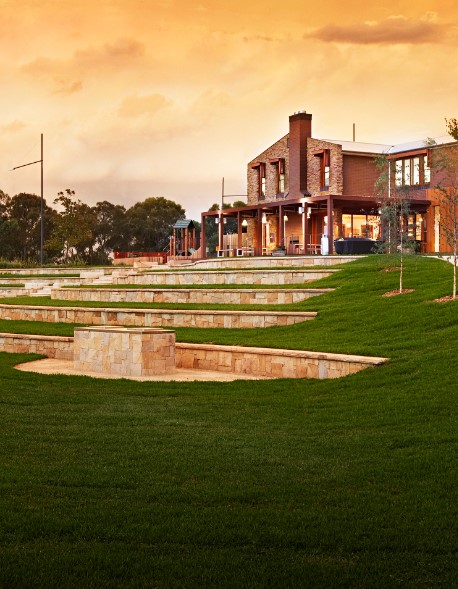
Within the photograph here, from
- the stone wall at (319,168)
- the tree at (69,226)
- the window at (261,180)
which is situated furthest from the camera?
the tree at (69,226)

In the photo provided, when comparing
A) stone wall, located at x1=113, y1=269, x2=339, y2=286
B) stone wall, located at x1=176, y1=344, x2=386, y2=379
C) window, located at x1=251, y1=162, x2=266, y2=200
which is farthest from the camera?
window, located at x1=251, y1=162, x2=266, y2=200

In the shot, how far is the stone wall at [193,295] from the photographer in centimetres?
2269

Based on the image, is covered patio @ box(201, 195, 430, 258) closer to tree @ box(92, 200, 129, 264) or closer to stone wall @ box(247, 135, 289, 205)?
stone wall @ box(247, 135, 289, 205)

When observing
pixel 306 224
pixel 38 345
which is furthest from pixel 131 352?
pixel 306 224

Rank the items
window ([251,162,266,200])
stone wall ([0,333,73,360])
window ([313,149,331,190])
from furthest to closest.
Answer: window ([251,162,266,200])
window ([313,149,331,190])
stone wall ([0,333,73,360])

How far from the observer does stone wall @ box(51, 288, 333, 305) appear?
893 inches

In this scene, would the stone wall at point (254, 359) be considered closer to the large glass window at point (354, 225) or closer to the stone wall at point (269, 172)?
the large glass window at point (354, 225)

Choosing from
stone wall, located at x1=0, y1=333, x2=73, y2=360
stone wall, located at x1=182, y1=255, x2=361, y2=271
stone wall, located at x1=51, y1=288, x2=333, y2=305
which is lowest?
stone wall, located at x1=0, y1=333, x2=73, y2=360

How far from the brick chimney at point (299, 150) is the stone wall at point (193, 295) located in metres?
21.1

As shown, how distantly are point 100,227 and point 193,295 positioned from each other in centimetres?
6016

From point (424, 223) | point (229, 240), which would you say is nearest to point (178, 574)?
point (424, 223)

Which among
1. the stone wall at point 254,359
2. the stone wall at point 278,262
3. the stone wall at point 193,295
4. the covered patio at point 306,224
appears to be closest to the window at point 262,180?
the covered patio at point 306,224

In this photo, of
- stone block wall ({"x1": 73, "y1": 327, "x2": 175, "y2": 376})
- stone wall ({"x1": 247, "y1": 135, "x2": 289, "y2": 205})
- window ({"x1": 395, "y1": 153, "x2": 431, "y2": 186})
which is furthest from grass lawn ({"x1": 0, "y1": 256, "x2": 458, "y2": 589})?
stone wall ({"x1": 247, "y1": 135, "x2": 289, "y2": 205})

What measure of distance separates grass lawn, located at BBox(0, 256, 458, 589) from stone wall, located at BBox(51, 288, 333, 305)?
345 inches
